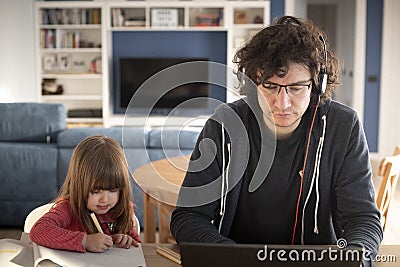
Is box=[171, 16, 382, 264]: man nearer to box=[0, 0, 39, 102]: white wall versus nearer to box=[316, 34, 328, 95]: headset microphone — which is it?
box=[316, 34, 328, 95]: headset microphone

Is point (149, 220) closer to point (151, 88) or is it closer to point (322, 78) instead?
point (322, 78)

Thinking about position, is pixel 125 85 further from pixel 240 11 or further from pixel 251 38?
pixel 251 38

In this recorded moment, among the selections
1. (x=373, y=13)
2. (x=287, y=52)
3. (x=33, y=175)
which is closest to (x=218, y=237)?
(x=287, y=52)

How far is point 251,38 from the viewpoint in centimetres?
157

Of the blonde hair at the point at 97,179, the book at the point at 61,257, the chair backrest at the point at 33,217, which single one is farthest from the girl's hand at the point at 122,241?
the chair backrest at the point at 33,217

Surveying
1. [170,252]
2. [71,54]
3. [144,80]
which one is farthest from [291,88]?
[71,54]

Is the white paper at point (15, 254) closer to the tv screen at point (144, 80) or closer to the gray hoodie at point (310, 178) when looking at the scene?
the gray hoodie at point (310, 178)

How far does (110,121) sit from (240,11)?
205 cm

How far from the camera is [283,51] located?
1.47m

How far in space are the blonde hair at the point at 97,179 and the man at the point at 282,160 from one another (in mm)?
173

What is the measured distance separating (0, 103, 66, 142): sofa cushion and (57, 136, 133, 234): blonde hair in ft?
8.57

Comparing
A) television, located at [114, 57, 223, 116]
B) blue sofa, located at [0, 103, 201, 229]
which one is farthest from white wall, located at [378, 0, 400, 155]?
blue sofa, located at [0, 103, 201, 229]

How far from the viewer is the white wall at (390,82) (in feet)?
24.2

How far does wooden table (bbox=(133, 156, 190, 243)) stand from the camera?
2.52 metres
